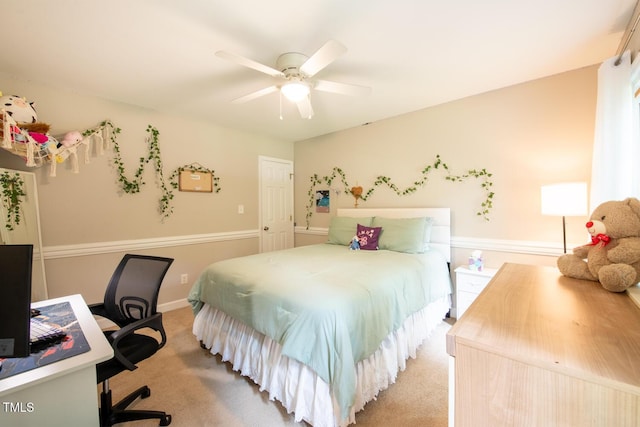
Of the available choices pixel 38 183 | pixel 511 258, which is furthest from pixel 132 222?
pixel 511 258

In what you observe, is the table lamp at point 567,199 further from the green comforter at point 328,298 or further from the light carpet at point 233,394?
the light carpet at point 233,394

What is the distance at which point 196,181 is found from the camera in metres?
3.45

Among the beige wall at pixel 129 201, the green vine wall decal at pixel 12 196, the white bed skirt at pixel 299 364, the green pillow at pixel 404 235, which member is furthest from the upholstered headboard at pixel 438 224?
the green vine wall decal at pixel 12 196

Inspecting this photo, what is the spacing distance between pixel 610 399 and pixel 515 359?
164 millimetres

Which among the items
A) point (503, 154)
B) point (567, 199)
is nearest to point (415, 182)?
point (503, 154)

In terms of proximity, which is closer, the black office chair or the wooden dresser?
the wooden dresser

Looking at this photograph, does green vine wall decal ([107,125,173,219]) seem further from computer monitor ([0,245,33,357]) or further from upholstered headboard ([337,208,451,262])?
upholstered headboard ([337,208,451,262])

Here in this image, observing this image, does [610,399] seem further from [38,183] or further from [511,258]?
[38,183]

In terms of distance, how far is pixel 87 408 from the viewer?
37.7 inches

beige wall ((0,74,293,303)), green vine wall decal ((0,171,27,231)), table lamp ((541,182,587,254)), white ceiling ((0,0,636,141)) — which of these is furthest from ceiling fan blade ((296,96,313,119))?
green vine wall decal ((0,171,27,231))

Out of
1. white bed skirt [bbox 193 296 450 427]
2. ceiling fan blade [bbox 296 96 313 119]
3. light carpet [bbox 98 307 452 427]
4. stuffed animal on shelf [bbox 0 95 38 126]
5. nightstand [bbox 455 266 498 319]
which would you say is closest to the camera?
white bed skirt [bbox 193 296 450 427]

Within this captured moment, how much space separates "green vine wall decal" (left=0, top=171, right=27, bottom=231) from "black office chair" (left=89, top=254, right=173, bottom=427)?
1134mm
